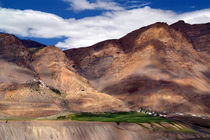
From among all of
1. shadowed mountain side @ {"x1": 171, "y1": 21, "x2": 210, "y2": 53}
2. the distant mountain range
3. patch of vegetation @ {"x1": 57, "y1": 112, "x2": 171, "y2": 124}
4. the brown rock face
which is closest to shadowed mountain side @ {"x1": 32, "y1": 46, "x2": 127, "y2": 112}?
the distant mountain range

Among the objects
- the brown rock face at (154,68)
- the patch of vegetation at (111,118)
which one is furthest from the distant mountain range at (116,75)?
the patch of vegetation at (111,118)

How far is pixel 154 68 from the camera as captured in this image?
14350 centimetres

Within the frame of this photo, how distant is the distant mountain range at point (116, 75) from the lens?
10206cm

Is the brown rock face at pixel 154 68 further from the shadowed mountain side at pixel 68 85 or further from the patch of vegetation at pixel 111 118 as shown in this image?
the patch of vegetation at pixel 111 118

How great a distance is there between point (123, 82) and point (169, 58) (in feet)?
75.6

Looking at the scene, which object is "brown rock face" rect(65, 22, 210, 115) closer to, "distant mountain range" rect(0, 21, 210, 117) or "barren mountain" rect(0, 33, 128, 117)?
"distant mountain range" rect(0, 21, 210, 117)

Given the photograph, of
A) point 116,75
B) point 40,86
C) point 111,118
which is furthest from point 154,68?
point 111,118

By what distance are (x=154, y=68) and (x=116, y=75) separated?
18844 millimetres

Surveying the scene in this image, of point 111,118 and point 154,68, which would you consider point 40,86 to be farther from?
A: point 154,68

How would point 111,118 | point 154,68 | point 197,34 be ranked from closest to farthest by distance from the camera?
point 111,118
point 154,68
point 197,34

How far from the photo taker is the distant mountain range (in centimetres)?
10206

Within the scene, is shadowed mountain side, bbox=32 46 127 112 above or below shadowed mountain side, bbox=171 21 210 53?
below

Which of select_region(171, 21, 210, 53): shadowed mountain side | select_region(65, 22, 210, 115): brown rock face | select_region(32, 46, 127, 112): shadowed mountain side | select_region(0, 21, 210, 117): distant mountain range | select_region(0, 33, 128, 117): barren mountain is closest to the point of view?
select_region(0, 33, 128, 117): barren mountain

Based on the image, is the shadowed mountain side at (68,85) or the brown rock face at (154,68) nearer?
the shadowed mountain side at (68,85)
